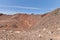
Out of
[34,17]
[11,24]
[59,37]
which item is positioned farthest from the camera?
[34,17]

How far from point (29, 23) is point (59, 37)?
52.4 ft

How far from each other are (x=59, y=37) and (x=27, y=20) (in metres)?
16.9

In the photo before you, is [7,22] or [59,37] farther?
[7,22]

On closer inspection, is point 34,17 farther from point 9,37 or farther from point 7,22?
point 9,37

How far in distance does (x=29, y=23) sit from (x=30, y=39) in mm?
16524

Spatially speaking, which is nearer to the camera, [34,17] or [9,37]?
[9,37]

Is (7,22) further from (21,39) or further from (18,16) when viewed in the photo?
(21,39)

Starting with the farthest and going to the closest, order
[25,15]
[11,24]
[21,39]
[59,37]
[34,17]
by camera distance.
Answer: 1. [25,15]
2. [34,17]
3. [11,24]
4. [59,37]
5. [21,39]

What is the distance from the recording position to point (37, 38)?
9609mm

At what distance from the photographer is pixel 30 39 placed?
9391 millimetres

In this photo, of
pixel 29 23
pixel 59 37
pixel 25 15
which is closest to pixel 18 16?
pixel 25 15

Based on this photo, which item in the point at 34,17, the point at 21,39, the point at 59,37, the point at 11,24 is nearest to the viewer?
the point at 21,39

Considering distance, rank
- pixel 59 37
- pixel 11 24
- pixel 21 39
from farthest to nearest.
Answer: pixel 11 24 → pixel 59 37 → pixel 21 39

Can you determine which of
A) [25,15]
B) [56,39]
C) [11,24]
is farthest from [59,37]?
[25,15]
